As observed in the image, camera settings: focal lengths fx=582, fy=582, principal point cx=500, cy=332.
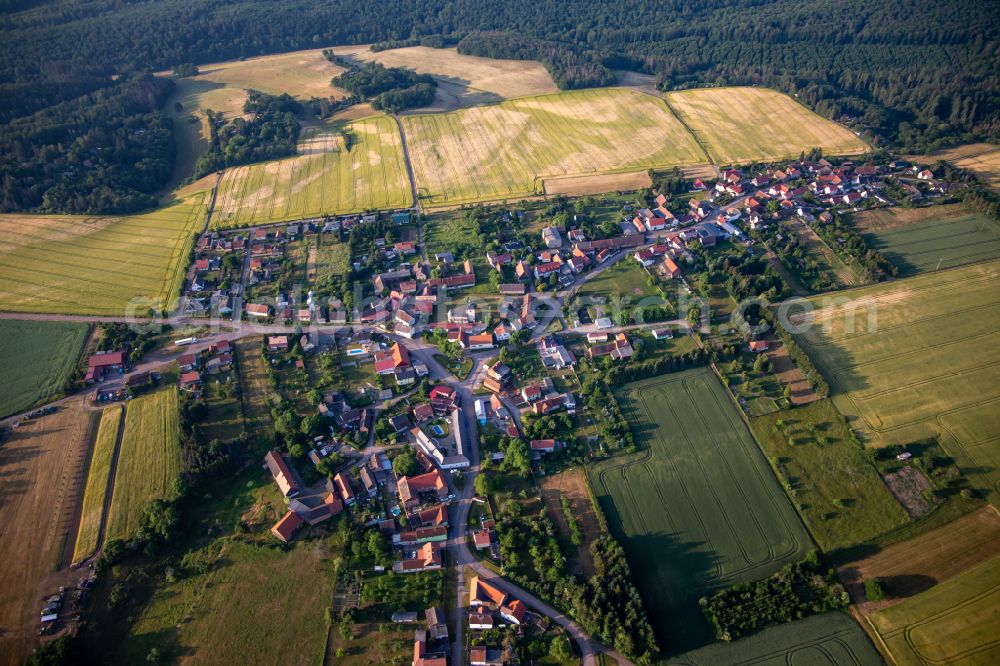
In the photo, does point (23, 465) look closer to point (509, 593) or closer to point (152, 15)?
point (509, 593)

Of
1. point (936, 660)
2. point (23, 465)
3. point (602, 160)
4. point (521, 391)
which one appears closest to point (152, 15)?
point (602, 160)

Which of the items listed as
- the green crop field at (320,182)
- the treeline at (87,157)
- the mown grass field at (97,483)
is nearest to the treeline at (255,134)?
the green crop field at (320,182)

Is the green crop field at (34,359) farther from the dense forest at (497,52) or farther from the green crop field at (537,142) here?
the green crop field at (537,142)

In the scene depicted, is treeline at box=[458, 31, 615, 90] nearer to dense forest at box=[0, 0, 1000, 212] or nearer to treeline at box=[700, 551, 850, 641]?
dense forest at box=[0, 0, 1000, 212]

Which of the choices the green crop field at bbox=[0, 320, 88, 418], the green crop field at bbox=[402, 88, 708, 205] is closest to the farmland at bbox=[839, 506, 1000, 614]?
the green crop field at bbox=[402, 88, 708, 205]

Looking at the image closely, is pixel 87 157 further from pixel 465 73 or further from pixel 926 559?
pixel 926 559

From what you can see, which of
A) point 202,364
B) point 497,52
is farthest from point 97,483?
point 497,52
